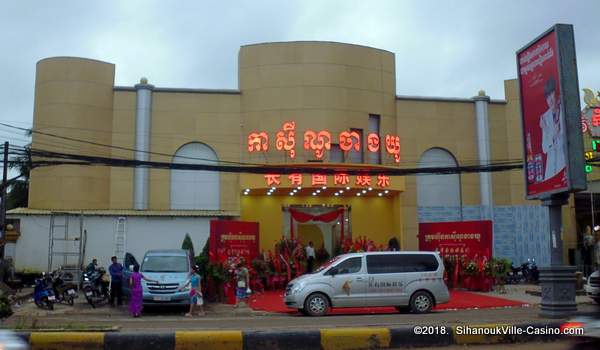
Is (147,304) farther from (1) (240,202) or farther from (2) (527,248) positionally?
(2) (527,248)

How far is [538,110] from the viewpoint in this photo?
17031 mm

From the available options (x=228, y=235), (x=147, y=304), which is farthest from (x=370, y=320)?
(x=228, y=235)

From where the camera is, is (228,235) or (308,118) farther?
(308,118)

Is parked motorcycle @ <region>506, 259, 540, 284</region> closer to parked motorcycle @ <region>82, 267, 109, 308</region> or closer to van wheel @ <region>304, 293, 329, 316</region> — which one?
van wheel @ <region>304, 293, 329, 316</region>

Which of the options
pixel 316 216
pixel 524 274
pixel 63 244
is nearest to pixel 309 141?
pixel 316 216

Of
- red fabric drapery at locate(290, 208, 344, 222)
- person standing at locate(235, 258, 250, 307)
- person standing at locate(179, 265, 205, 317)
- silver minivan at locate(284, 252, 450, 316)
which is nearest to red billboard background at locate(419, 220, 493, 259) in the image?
red fabric drapery at locate(290, 208, 344, 222)

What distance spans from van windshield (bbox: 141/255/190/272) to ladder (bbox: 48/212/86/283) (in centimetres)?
581

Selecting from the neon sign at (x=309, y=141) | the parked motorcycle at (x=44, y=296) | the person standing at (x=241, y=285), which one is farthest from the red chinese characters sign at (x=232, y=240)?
the parked motorcycle at (x=44, y=296)

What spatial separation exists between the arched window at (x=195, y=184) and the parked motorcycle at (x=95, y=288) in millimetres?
8964

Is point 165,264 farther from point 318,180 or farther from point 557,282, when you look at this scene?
point 557,282

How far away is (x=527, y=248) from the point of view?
1326 inches

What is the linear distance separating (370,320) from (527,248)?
19.7 m

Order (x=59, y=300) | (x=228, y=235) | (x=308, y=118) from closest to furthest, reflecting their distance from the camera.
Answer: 1. (x=59, y=300)
2. (x=228, y=235)
3. (x=308, y=118)

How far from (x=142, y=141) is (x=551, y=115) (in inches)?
825
